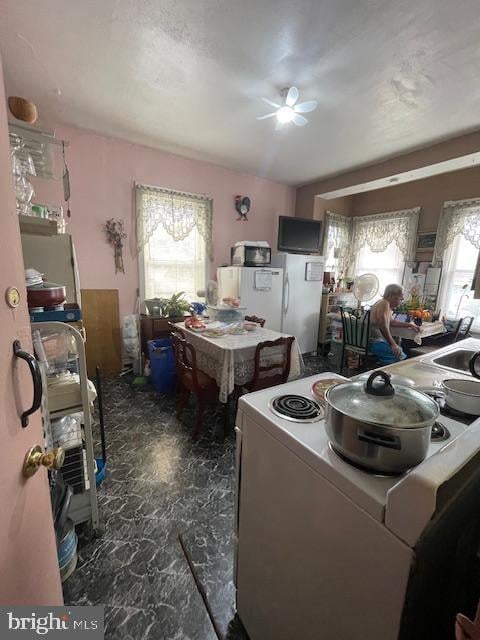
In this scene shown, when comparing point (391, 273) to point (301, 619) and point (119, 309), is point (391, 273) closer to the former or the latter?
point (119, 309)

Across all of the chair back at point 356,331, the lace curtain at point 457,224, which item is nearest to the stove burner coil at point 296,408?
the chair back at point 356,331

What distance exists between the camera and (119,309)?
3.53m

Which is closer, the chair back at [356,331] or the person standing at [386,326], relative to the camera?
the person standing at [386,326]

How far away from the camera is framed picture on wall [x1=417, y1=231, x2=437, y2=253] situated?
407 cm

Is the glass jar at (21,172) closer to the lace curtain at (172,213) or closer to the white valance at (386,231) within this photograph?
the lace curtain at (172,213)

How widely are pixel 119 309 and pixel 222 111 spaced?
8.16ft

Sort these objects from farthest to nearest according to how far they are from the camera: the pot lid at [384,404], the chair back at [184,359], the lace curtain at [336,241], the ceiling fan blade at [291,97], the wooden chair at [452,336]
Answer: the lace curtain at [336,241]
the wooden chair at [452,336]
the chair back at [184,359]
the ceiling fan blade at [291,97]
the pot lid at [384,404]

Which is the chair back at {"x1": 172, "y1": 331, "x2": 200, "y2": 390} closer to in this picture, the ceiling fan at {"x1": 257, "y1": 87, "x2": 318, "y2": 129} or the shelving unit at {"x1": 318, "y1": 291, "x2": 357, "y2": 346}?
the ceiling fan at {"x1": 257, "y1": 87, "x2": 318, "y2": 129}

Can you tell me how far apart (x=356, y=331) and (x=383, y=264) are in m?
2.10

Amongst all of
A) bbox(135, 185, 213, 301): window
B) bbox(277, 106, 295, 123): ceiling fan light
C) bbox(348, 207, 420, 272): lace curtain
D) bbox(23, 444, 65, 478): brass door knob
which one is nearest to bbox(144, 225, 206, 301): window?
bbox(135, 185, 213, 301): window

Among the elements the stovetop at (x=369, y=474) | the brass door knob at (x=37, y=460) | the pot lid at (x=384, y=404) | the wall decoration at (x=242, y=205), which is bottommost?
the brass door knob at (x=37, y=460)

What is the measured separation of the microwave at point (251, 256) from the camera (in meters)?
3.74

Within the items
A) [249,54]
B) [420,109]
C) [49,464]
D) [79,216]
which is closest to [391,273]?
[420,109]

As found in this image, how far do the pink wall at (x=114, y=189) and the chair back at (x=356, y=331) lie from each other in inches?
81.1
